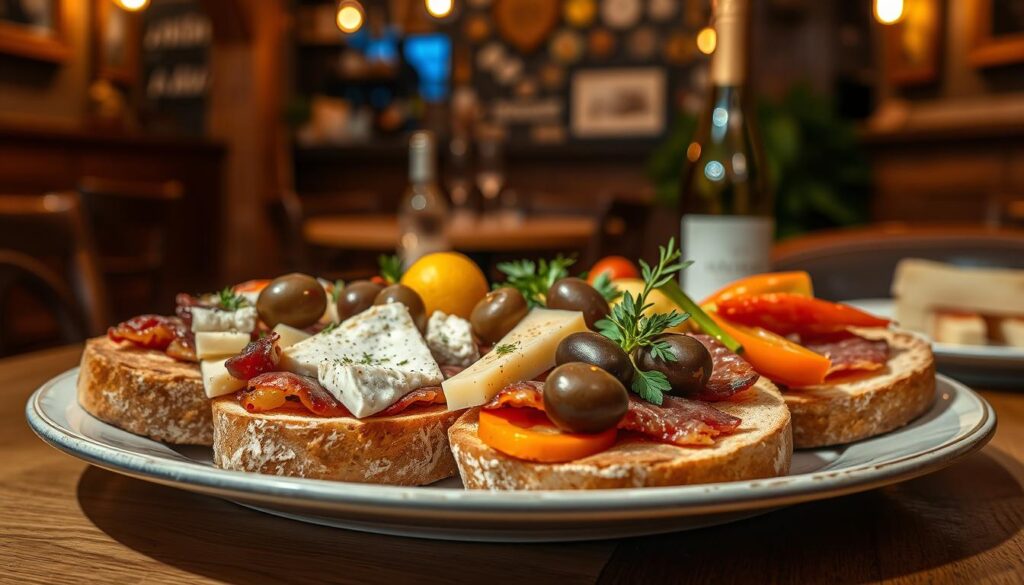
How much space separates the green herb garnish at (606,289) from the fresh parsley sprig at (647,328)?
0.11 metres

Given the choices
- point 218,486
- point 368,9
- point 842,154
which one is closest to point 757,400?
point 218,486

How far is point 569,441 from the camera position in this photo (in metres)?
0.64

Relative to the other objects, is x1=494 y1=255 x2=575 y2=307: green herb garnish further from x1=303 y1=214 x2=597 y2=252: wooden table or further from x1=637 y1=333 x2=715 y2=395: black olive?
x1=303 y1=214 x2=597 y2=252: wooden table

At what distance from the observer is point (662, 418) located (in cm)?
69

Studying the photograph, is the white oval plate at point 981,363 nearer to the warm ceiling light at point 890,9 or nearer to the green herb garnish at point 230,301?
the green herb garnish at point 230,301

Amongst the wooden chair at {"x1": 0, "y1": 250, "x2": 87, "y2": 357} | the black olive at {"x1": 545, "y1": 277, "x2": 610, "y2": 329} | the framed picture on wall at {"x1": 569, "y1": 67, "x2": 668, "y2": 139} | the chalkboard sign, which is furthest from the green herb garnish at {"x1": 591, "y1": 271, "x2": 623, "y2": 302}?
the chalkboard sign

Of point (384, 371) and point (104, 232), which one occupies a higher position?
point (384, 371)

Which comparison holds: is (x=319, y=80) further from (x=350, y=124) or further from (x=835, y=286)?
Result: (x=835, y=286)

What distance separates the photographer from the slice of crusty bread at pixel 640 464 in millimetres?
621

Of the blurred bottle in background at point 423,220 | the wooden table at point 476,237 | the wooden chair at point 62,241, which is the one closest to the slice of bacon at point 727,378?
the wooden chair at point 62,241

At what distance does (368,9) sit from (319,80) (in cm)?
97

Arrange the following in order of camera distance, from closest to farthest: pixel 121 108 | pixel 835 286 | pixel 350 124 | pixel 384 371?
pixel 384 371 < pixel 835 286 < pixel 121 108 < pixel 350 124

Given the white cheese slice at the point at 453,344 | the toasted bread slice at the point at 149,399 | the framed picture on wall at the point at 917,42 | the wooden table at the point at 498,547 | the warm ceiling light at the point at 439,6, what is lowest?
the wooden table at the point at 498,547

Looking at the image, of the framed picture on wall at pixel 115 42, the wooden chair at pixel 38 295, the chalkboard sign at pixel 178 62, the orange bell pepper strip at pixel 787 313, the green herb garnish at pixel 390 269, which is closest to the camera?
the orange bell pepper strip at pixel 787 313
